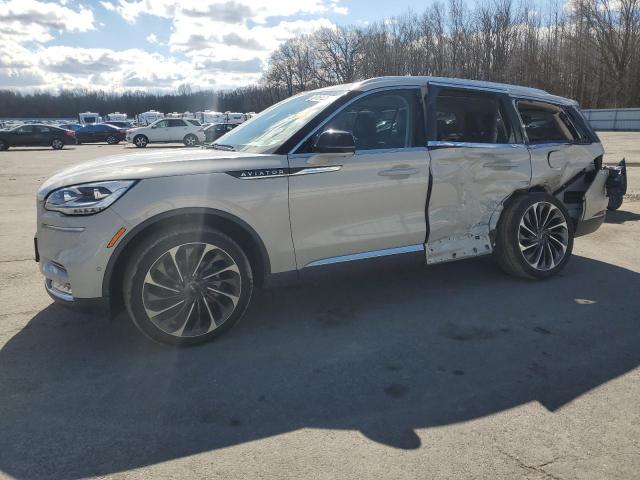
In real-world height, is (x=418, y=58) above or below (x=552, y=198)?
above

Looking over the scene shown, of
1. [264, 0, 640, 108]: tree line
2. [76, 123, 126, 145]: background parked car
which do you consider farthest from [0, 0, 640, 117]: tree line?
[76, 123, 126, 145]: background parked car

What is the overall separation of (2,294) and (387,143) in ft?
12.1

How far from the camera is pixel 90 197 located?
10.9 feet

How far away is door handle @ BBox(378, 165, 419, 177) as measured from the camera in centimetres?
404

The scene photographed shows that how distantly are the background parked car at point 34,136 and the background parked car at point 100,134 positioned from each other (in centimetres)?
608

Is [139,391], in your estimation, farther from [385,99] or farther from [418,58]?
[418,58]

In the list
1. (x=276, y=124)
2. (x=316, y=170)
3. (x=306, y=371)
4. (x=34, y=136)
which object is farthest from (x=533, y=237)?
(x=34, y=136)

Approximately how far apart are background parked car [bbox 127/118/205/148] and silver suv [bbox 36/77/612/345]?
28821mm

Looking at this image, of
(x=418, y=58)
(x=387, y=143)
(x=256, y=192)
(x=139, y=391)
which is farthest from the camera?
(x=418, y=58)

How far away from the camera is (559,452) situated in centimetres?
245

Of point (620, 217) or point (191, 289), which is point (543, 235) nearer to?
point (191, 289)

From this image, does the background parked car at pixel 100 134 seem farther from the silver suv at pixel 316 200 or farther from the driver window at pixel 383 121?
the driver window at pixel 383 121

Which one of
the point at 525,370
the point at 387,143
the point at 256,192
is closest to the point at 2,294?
the point at 256,192

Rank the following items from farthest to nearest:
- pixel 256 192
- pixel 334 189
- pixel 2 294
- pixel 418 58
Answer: pixel 418 58
pixel 2 294
pixel 334 189
pixel 256 192
